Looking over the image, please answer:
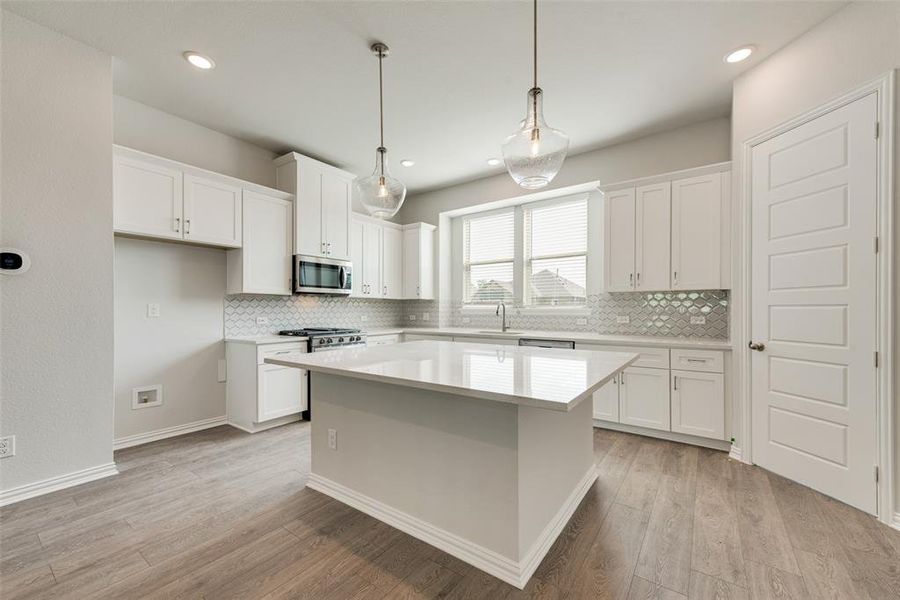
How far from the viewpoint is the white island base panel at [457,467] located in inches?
64.9

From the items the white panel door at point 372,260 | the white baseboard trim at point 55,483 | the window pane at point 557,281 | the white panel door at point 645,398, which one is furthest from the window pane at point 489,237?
the white baseboard trim at point 55,483

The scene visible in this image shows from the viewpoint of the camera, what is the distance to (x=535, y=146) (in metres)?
1.80

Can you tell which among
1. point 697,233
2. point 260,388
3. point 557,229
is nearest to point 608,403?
point 697,233

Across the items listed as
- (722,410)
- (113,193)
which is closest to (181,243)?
(113,193)

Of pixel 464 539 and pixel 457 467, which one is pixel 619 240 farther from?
pixel 464 539

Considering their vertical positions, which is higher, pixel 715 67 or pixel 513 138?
pixel 715 67

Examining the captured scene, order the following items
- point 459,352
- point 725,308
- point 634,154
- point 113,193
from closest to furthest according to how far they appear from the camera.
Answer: point 459,352
point 113,193
point 725,308
point 634,154

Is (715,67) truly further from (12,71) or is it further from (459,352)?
(12,71)

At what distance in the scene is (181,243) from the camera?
11.4 ft

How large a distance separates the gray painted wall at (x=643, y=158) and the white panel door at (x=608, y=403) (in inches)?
82.5

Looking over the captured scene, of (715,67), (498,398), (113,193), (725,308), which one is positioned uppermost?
(715,67)

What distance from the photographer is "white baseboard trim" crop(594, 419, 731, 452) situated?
310cm

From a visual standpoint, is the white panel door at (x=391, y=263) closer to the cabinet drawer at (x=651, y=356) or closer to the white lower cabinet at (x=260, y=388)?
the white lower cabinet at (x=260, y=388)

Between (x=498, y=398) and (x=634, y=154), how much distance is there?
356cm
